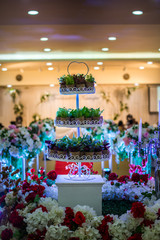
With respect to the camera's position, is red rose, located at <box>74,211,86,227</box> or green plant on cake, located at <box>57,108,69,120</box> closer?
red rose, located at <box>74,211,86,227</box>

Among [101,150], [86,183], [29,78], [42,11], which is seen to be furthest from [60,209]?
[29,78]

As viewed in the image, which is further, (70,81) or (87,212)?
(70,81)

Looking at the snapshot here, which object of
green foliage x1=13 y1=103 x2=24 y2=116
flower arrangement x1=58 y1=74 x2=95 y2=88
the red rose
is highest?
green foliage x1=13 y1=103 x2=24 y2=116

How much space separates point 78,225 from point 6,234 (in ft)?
2.20

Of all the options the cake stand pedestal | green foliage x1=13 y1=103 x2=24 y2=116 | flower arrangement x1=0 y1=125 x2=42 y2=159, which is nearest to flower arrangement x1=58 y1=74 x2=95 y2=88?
the cake stand pedestal

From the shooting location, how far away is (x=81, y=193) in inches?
161

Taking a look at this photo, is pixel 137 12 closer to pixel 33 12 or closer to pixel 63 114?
pixel 33 12

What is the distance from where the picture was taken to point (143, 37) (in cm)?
881

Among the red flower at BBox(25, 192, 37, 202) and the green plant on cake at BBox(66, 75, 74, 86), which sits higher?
the green plant on cake at BBox(66, 75, 74, 86)

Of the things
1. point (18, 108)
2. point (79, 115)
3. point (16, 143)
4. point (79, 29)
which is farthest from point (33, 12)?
point (18, 108)

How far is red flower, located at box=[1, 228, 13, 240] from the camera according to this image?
3.40 m

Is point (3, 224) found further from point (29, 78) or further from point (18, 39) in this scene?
point (29, 78)

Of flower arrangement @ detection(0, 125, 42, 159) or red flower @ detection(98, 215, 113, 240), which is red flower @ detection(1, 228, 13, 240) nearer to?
red flower @ detection(98, 215, 113, 240)

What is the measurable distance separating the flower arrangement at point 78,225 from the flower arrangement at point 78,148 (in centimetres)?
60
